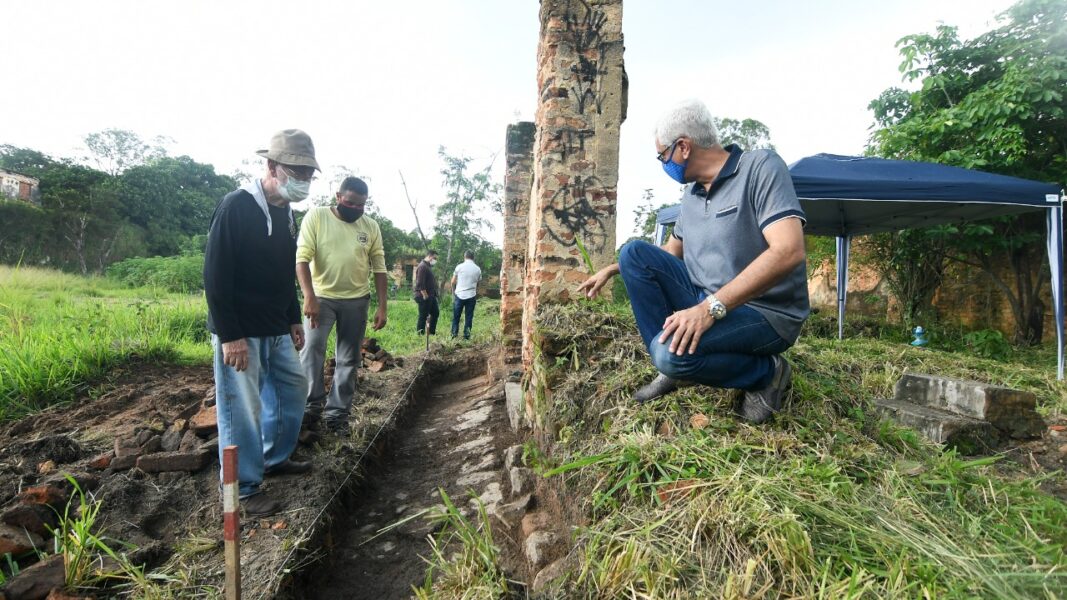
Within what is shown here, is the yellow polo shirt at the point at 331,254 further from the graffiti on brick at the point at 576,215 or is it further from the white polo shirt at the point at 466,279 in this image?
the white polo shirt at the point at 466,279

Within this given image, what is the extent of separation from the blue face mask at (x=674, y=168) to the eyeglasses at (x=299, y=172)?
1.91 metres

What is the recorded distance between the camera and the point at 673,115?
2.00m

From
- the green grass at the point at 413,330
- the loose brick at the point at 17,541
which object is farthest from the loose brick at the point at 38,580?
the green grass at the point at 413,330

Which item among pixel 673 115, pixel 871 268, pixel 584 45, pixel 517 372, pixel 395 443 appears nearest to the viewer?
pixel 673 115

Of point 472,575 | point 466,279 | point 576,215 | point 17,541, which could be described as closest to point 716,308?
point 472,575

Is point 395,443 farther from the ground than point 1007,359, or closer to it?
closer to it

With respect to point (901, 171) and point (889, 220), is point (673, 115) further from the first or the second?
point (889, 220)

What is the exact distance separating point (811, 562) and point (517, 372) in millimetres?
Answer: 3699

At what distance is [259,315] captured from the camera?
8.50ft

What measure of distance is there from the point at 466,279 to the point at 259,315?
6.03m

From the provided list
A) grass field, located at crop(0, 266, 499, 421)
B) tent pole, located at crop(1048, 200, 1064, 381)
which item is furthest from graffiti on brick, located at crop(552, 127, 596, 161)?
tent pole, located at crop(1048, 200, 1064, 381)

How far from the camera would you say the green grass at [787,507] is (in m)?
1.16

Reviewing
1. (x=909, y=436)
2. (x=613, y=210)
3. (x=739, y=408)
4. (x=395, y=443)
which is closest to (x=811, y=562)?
(x=739, y=408)

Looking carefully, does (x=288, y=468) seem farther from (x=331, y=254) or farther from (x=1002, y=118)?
(x=1002, y=118)
